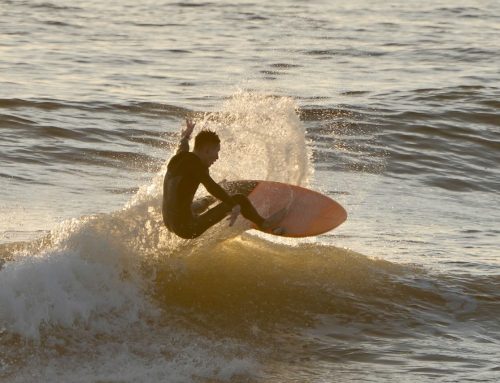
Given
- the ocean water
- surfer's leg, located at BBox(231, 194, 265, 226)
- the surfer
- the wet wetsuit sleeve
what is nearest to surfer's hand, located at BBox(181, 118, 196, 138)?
the surfer

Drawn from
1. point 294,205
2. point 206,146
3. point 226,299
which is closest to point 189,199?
point 206,146

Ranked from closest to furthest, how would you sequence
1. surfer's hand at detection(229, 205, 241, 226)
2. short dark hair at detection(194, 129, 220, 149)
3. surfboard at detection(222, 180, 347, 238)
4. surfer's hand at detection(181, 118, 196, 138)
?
surfer's hand at detection(181, 118, 196, 138) < short dark hair at detection(194, 129, 220, 149) < surfer's hand at detection(229, 205, 241, 226) < surfboard at detection(222, 180, 347, 238)

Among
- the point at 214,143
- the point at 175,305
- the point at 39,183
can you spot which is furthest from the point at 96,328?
the point at 39,183

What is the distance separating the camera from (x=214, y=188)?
11555 mm

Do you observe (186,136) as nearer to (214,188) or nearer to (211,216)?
(214,188)

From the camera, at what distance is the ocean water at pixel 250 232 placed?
11.0 m

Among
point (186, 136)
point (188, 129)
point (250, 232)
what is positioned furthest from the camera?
point (250, 232)

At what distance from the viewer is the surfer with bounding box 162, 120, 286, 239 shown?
1148cm

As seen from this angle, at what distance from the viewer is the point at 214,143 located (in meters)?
11.5

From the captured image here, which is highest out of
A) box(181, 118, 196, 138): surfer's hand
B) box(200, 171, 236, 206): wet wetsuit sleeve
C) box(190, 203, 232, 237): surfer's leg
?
box(181, 118, 196, 138): surfer's hand

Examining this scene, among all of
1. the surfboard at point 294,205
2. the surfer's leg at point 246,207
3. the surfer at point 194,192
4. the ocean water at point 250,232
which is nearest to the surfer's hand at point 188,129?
the surfer at point 194,192

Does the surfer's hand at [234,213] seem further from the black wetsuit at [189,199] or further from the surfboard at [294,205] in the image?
the surfboard at [294,205]

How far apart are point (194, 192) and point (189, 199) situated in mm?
92

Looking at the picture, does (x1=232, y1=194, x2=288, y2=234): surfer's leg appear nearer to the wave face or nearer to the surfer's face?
the surfer's face
